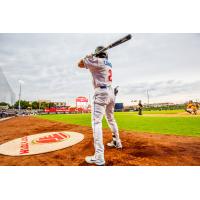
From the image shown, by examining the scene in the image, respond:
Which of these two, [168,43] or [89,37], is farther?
[168,43]

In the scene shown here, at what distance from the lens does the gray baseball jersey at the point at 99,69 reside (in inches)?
89.9

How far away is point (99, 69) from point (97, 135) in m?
0.82

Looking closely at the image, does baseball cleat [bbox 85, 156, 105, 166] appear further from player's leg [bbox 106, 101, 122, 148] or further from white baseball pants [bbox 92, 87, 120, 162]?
player's leg [bbox 106, 101, 122, 148]

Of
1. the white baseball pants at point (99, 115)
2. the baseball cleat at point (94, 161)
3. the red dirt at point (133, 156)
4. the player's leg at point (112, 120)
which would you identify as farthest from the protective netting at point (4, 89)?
the baseball cleat at point (94, 161)

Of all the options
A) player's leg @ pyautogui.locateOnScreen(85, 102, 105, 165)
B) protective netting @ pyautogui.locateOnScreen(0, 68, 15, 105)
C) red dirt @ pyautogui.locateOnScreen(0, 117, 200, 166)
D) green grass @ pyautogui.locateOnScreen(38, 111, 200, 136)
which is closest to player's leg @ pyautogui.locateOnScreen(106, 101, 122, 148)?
red dirt @ pyautogui.locateOnScreen(0, 117, 200, 166)

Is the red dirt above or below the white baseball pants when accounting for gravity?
below

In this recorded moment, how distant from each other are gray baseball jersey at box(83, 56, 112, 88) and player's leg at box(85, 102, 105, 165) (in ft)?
0.96

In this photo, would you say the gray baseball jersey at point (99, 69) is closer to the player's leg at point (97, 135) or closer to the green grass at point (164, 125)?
the player's leg at point (97, 135)

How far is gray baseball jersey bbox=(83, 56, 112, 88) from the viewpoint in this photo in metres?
2.28
